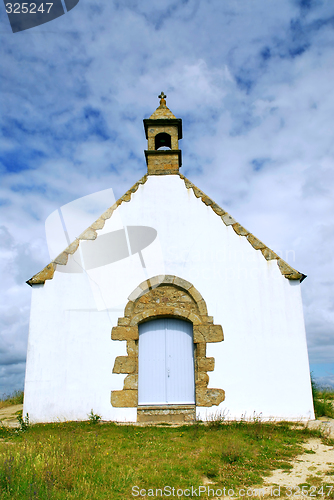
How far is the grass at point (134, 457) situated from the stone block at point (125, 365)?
1.10m

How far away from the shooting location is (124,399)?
7730mm

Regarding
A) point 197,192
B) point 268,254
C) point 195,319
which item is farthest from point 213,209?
point 195,319

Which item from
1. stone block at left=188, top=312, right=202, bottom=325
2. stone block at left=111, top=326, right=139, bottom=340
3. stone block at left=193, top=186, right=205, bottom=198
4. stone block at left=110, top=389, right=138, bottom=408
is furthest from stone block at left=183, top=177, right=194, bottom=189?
stone block at left=110, top=389, right=138, bottom=408

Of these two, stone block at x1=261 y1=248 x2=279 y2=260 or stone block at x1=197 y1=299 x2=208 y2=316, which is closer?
stone block at x1=197 y1=299 x2=208 y2=316

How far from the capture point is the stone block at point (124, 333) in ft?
26.7

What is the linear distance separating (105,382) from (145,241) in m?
3.42

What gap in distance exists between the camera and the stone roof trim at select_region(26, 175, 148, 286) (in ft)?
27.9

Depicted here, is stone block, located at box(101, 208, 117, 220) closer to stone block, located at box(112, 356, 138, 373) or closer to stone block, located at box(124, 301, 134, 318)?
stone block, located at box(124, 301, 134, 318)

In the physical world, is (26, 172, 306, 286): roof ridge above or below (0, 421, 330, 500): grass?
above

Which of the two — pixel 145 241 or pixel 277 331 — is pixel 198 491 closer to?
pixel 277 331

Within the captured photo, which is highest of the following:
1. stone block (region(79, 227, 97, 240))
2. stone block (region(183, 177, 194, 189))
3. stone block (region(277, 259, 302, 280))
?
stone block (region(183, 177, 194, 189))

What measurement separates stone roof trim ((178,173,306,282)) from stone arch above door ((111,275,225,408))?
1.84 m

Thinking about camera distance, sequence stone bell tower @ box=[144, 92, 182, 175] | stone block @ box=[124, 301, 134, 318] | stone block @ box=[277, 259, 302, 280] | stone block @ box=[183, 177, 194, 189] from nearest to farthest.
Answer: stone block @ box=[277, 259, 302, 280] < stone block @ box=[124, 301, 134, 318] < stone block @ box=[183, 177, 194, 189] < stone bell tower @ box=[144, 92, 182, 175]

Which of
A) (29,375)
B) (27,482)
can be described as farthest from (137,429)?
(27,482)
